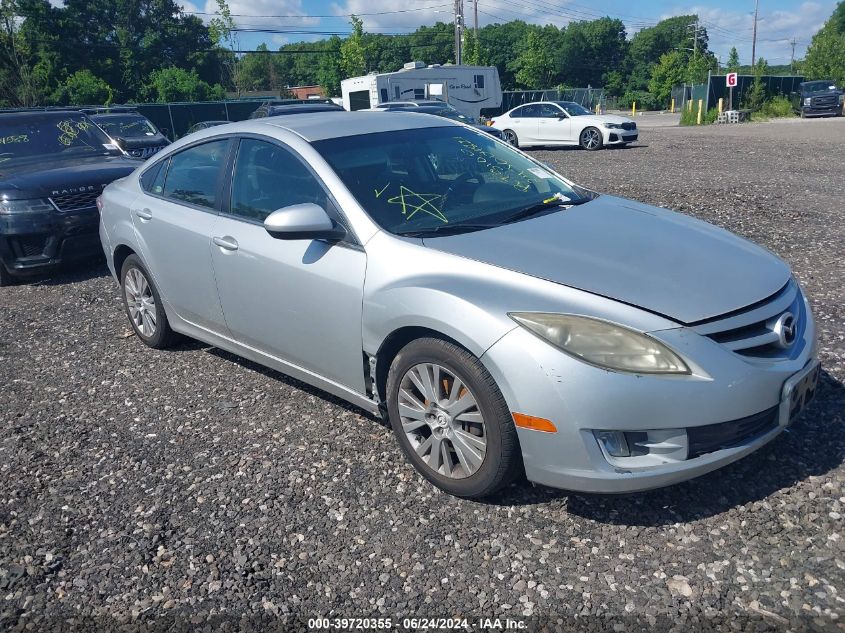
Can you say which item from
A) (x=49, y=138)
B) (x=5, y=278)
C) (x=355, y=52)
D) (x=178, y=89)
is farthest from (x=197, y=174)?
(x=355, y=52)

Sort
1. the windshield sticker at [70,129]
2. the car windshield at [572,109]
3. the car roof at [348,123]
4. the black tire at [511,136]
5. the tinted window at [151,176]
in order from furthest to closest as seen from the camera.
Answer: the black tire at [511,136] < the car windshield at [572,109] < the windshield sticker at [70,129] < the tinted window at [151,176] < the car roof at [348,123]

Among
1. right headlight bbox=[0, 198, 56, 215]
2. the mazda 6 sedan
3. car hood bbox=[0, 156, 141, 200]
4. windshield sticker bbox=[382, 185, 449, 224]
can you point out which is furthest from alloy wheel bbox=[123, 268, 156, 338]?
car hood bbox=[0, 156, 141, 200]

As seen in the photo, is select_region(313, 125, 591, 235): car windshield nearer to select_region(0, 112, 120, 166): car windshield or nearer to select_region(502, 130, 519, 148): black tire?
select_region(0, 112, 120, 166): car windshield

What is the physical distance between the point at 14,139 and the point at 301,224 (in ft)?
22.8

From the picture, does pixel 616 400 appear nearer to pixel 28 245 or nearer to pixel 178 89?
pixel 28 245

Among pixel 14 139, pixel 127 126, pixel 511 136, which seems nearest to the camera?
pixel 14 139

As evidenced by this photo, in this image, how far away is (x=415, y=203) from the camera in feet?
12.1

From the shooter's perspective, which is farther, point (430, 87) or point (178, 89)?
point (178, 89)

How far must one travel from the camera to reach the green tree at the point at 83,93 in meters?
46.2

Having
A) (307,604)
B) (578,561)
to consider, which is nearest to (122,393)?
(307,604)

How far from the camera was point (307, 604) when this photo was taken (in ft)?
8.76

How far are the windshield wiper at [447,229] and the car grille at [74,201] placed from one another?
5255mm

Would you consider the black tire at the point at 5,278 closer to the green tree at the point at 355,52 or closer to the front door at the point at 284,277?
the front door at the point at 284,277

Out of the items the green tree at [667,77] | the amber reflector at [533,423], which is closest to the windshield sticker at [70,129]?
the amber reflector at [533,423]
